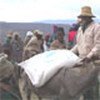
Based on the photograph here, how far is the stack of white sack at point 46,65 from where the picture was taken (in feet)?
18.9

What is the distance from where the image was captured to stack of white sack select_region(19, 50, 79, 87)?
5.75m

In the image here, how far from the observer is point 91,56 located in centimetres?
599

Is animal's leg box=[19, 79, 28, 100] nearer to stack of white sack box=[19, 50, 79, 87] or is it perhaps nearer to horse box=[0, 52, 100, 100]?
stack of white sack box=[19, 50, 79, 87]

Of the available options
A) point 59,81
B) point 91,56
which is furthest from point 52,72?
point 91,56

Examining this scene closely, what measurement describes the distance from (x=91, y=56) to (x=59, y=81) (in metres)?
0.56

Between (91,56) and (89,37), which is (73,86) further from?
(89,37)

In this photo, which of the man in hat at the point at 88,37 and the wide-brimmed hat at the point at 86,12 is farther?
the wide-brimmed hat at the point at 86,12

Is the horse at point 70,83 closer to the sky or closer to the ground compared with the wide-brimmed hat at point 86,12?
closer to the ground

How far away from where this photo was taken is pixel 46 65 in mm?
5902

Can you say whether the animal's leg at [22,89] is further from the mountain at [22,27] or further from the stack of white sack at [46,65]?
the mountain at [22,27]

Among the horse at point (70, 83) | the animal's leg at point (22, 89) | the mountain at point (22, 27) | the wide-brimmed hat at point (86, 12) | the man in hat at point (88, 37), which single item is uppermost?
the wide-brimmed hat at point (86, 12)

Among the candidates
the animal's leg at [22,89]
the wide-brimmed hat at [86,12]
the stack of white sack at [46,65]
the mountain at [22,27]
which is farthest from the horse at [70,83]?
the mountain at [22,27]

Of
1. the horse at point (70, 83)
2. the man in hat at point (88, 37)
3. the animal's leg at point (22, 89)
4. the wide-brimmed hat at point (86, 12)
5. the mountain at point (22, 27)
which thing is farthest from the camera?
the mountain at point (22, 27)

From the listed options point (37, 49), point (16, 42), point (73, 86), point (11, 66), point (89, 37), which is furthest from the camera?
point (16, 42)
